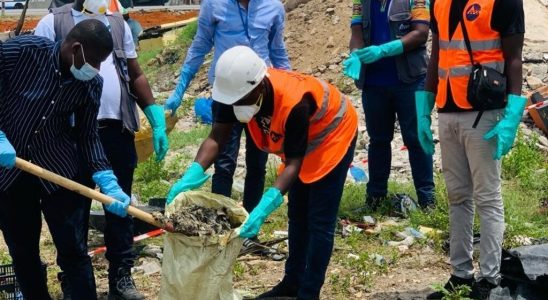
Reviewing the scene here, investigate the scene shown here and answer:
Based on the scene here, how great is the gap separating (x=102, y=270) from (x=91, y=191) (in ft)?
5.99

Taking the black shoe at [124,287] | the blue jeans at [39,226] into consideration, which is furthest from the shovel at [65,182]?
the black shoe at [124,287]

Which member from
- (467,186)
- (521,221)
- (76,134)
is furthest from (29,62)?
(521,221)

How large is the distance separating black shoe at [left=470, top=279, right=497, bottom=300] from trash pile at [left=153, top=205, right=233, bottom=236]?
144 centimetres

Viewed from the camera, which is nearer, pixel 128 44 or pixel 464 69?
pixel 464 69

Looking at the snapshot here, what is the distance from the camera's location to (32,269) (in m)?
4.71

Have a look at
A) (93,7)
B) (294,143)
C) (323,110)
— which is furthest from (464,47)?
(93,7)

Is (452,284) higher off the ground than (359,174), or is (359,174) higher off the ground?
(452,284)

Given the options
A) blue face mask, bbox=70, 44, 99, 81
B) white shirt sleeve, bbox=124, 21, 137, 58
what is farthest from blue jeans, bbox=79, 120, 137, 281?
blue face mask, bbox=70, 44, 99, 81

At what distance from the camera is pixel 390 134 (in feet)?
22.4

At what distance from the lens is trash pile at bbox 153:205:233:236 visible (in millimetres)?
4504

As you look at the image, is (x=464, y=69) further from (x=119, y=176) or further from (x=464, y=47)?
(x=119, y=176)

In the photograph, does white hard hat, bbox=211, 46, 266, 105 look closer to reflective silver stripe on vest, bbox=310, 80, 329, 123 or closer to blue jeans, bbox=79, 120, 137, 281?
reflective silver stripe on vest, bbox=310, 80, 329, 123

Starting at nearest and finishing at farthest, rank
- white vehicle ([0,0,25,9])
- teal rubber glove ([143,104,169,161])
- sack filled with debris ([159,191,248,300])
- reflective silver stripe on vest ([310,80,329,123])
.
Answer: sack filled with debris ([159,191,248,300]) < reflective silver stripe on vest ([310,80,329,123]) < teal rubber glove ([143,104,169,161]) < white vehicle ([0,0,25,9])

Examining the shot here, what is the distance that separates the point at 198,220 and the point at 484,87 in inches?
64.0
